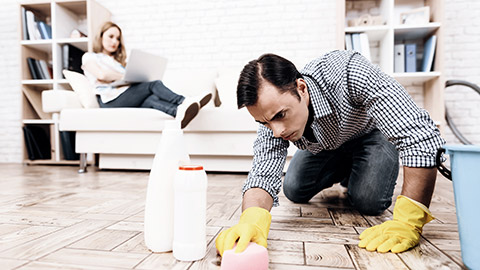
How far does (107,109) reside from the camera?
2.31m

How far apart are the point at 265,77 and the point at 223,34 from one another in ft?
7.74

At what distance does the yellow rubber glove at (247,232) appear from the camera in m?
0.67

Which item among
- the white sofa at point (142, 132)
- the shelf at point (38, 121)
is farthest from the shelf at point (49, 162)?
the white sofa at point (142, 132)

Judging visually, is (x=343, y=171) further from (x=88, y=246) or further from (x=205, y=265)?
(x=88, y=246)

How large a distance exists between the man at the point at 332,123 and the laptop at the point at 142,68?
145 cm

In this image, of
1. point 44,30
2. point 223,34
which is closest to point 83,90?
point 44,30

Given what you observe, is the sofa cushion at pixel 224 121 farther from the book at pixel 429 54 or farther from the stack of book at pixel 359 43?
the book at pixel 429 54

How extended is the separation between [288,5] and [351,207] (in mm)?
2182

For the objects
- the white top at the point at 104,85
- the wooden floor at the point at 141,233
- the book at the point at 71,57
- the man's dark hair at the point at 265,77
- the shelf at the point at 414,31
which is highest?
the shelf at the point at 414,31

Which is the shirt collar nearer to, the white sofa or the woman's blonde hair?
the white sofa

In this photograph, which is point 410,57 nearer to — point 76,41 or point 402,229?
point 402,229

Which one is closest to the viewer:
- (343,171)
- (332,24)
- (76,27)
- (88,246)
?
(88,246)

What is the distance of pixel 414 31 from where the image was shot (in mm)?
2486

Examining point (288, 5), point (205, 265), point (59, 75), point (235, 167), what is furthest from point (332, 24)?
point (205, 265)
